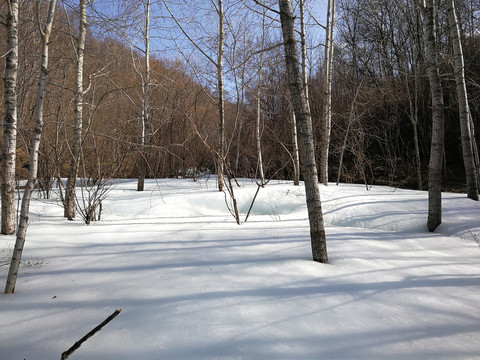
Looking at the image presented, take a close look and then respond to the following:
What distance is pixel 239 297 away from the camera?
6.35 ft

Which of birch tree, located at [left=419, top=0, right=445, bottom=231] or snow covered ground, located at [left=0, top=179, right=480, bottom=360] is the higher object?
birch tree, located at [left=419, top=0, right=445, bottom=231]

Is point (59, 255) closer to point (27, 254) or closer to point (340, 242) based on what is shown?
point (27, 254)

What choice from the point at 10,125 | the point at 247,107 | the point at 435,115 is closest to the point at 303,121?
the point at 435,115

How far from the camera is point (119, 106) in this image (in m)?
14.1

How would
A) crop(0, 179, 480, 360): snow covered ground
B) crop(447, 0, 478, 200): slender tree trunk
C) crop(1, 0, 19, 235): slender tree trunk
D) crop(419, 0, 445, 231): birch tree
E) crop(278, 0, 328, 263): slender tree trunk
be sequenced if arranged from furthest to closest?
crop(447, 0, 478, 200): slender tree trunk
crop(419, 0, 445, 231): birch tree
crop(1, 0, 19, 235): slender tree trunk
crop(278, 0, 328, 263): slender tree trunk
crop(0, 179, 480, 360): snow covered ground

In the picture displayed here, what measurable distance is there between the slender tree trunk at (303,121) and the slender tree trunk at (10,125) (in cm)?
301

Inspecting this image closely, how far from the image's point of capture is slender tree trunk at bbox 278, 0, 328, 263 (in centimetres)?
260

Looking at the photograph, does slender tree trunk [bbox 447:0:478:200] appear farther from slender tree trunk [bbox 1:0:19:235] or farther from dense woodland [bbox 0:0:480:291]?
slender tree trunk [bbox 1:0:19:235]

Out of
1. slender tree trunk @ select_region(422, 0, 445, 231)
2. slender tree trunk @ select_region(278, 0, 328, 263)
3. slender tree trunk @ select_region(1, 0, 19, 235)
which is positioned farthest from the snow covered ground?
slender tree trunk @ select_region(422, 0, 445, 231)

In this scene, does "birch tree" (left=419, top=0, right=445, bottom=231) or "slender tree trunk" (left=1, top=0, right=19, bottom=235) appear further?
"birch tree" (left=419, top=0, right=445, bottom=231)

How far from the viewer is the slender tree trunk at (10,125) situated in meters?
3.32

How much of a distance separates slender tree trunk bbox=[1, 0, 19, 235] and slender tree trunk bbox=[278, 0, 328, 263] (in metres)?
3.01

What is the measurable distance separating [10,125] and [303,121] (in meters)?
3.36

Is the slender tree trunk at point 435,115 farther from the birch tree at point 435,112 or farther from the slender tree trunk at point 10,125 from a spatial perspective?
the slender tree trunk at point 10,125
